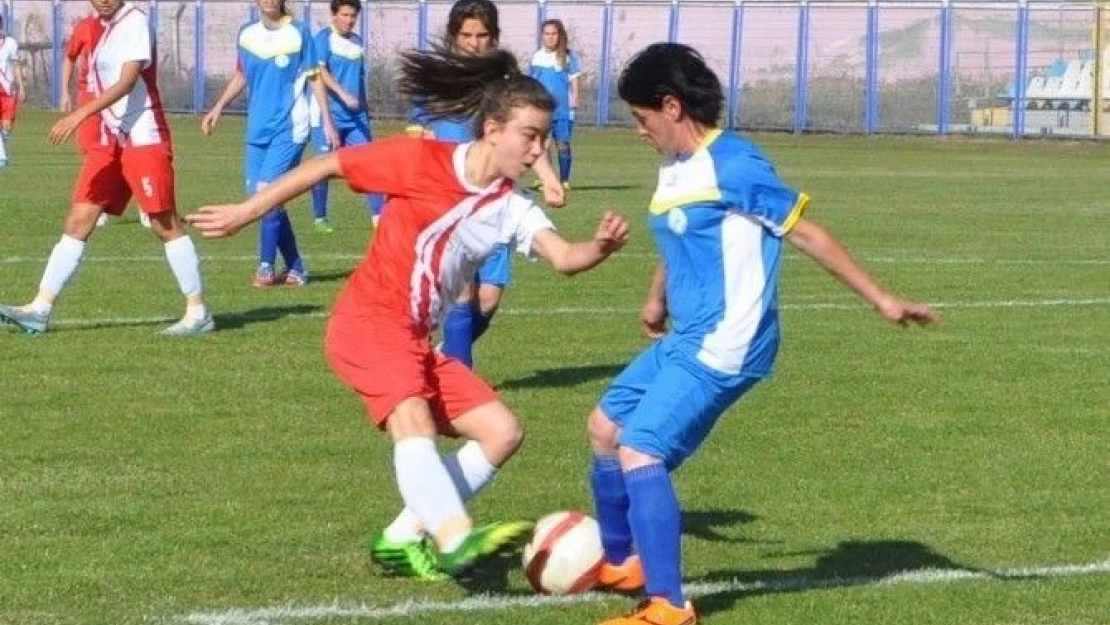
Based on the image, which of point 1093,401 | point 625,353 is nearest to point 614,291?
point 625,353

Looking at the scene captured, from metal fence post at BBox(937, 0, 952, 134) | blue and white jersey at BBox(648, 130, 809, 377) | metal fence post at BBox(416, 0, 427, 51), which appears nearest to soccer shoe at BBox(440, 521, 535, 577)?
blue and white jersey at BBox(648, 130, 809, 377)

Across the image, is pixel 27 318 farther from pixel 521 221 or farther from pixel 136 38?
pixel 521 221

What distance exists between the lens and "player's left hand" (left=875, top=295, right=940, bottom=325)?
6055mm

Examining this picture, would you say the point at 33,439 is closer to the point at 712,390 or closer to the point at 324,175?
the point at 324,175

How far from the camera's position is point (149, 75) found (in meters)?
12.3

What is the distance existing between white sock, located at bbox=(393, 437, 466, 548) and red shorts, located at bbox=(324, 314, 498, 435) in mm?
161

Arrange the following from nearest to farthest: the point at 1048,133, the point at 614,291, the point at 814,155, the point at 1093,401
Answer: the point at 1093,401
the point at 614,291
the point at 814,155
the point at 1048,133

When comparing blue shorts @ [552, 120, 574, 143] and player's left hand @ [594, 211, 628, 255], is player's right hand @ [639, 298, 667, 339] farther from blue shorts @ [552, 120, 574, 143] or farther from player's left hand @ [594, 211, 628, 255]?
blue shorts @ [552, 120, 574, 143]

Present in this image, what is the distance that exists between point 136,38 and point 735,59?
3670 centimetres

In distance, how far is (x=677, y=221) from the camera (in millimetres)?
6176

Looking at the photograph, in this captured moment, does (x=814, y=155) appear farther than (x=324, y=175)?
Yes

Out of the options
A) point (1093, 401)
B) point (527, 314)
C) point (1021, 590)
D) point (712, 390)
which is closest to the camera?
point (712, 390)

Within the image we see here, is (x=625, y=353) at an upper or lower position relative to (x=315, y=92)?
A: lower

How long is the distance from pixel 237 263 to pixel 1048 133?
2982 cm
